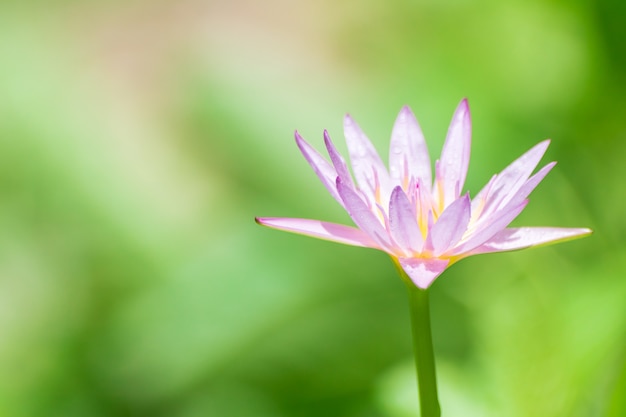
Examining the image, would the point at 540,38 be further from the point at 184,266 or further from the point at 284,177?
the point at 184,266

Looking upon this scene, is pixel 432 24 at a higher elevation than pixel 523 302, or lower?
higher

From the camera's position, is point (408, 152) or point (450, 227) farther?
point (408, 152)

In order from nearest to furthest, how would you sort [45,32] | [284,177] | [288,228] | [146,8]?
[288,228]
[284,177]
[45,32]
[146,8]

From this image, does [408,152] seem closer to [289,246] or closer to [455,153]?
[455,153]

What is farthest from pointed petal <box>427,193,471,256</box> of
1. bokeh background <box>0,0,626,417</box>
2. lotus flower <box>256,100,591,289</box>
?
bokeh background <box>0,0,626,417</box>

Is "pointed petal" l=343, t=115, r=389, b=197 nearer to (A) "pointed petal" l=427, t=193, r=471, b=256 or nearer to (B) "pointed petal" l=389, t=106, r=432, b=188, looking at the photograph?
(B) "pointed petal" l=389, t=106, r=432, b=188

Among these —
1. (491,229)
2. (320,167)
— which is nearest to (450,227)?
(491,229)

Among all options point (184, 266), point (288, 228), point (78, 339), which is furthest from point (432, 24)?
point (288, 228)

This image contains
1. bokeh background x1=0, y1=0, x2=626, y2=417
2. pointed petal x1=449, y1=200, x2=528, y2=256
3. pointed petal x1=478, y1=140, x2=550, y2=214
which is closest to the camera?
pointed petal x1=449, y1=200, x2=528, y2=256
